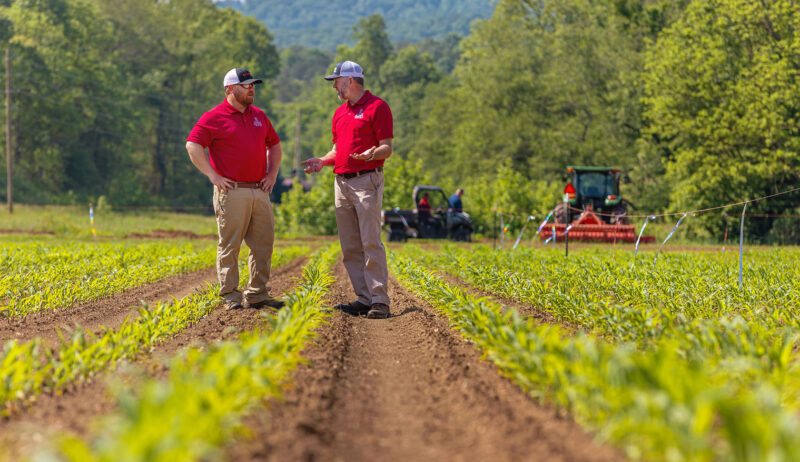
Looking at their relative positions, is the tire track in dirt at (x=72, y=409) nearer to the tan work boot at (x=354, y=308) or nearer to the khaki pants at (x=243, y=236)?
the khaki pants at (x=243, y=236)

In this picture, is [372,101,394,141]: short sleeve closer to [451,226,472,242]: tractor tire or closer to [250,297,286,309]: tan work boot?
[250,297,286,309]: tan work boot

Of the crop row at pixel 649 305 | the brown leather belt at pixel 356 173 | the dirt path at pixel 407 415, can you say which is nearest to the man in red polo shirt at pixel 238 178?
the brown leather belt at pixel 356 173

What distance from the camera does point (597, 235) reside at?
24.8m

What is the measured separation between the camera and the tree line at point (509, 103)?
86.7 feet

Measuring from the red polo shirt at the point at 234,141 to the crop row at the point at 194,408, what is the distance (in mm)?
3483

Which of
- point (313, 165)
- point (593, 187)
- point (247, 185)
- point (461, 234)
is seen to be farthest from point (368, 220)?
point (593, 187)

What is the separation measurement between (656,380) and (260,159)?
5.47 meters

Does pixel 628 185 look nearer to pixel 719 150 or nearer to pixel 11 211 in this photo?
pixel 719 150

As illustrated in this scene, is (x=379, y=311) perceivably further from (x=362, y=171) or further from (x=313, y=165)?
(x=313, y=165)

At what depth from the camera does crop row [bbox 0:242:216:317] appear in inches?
306

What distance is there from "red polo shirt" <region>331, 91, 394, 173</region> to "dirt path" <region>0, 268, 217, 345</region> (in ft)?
8.02

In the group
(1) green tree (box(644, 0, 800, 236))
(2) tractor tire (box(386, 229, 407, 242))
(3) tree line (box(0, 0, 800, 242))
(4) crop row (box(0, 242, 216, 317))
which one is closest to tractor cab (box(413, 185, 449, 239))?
(2) tractor tire (box(386, 229, 407, 242))

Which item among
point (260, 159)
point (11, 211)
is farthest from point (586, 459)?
point (11, 211)

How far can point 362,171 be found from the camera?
769 centimetres
